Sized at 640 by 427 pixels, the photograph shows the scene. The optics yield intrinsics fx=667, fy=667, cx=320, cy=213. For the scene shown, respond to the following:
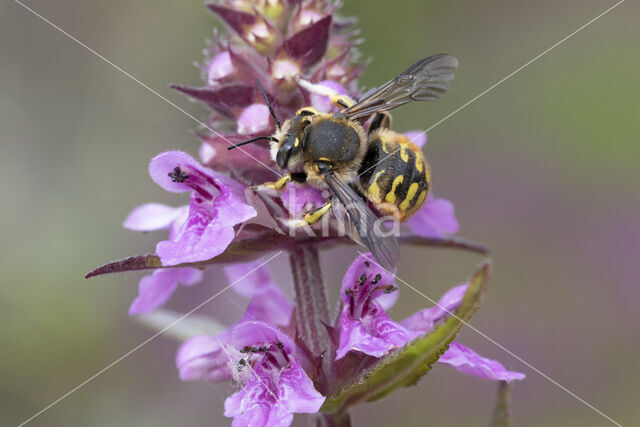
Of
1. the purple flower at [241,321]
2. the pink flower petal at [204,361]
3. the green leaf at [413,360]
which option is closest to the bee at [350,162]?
the green leaf at [413,360]

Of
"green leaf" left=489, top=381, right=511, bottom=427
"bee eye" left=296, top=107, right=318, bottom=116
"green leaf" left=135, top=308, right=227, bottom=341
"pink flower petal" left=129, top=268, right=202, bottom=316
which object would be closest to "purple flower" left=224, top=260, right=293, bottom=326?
"green leaf" left=135, top=308, right=227, bottom=341

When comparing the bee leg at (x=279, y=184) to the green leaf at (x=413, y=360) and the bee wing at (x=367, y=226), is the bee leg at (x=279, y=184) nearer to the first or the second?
the bee wing at (x=367, y=226)

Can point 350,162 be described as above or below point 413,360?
above

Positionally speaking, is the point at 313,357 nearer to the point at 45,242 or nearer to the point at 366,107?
the point at 366,107

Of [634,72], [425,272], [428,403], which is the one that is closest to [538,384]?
[428,403]

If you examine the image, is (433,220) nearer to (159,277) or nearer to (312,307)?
(312,307)

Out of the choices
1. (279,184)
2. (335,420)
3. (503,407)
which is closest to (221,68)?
(279,184)

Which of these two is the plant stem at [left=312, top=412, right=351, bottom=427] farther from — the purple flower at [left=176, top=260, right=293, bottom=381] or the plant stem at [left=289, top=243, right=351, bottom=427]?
the purple flower at [left=176, top=260, right=293, bottom=381]
